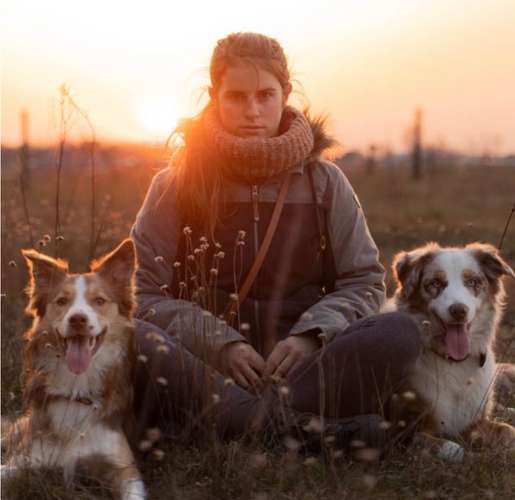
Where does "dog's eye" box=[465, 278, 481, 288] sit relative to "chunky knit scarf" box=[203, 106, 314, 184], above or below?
below

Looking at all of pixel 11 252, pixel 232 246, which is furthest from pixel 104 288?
pixel 11 252

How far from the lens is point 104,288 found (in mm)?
4094

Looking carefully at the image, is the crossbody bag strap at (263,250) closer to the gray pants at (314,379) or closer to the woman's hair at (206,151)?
the woman's hair at (206,151)

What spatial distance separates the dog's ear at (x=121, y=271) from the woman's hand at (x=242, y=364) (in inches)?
22.3

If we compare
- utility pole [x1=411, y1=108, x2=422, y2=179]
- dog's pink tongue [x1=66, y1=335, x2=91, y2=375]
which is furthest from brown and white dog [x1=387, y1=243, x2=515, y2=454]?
utility pole [x1=411, y1=108, x2=422, y2=179]

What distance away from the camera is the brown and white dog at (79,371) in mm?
3921

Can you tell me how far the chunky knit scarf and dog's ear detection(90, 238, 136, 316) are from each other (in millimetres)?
893

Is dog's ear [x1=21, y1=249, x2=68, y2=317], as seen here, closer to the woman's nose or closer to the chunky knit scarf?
the chunky knit scarf

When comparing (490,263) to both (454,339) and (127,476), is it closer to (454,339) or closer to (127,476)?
(454,339)

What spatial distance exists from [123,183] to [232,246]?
70.6 ft

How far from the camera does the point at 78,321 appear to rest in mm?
3842

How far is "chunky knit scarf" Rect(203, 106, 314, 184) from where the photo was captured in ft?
15.2

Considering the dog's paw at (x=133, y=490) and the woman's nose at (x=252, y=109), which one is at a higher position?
the woman's nose at (x=252, y=109)

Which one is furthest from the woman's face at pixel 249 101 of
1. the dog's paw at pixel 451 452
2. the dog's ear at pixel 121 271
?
the dog's paw at pixel 451 452
